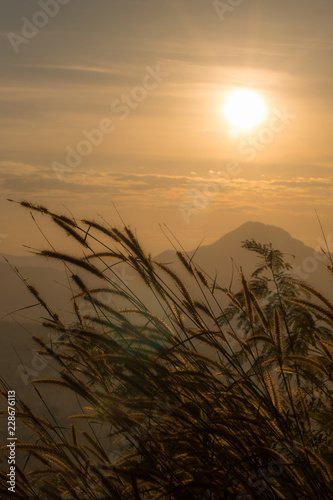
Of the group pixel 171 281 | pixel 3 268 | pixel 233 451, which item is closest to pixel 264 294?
pixel 171 281

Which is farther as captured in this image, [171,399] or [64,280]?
[64,280]

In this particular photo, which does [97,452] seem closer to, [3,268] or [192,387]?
[192,387]

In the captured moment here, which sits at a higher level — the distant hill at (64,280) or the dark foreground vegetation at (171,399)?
the distant hill at (64,280)

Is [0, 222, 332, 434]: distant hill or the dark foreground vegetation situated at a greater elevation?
[0, 222, 332, 434]: distant hill

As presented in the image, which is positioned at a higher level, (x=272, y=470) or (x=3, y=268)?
(x=3, y=268)

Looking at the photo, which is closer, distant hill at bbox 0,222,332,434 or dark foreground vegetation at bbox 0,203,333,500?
dark foreground vegetation at bbox 0,203,333,500

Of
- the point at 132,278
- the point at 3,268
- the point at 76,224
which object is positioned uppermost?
the point at 3,268

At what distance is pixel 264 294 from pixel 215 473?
15.7ft

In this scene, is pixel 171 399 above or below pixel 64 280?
below

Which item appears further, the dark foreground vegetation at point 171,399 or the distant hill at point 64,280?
the distant hill at point 64,280

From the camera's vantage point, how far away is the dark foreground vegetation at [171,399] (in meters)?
1.67

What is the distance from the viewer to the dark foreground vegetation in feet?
5.48

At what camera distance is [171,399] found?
1.98 meters

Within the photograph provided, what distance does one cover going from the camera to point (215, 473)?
5.37 feet
